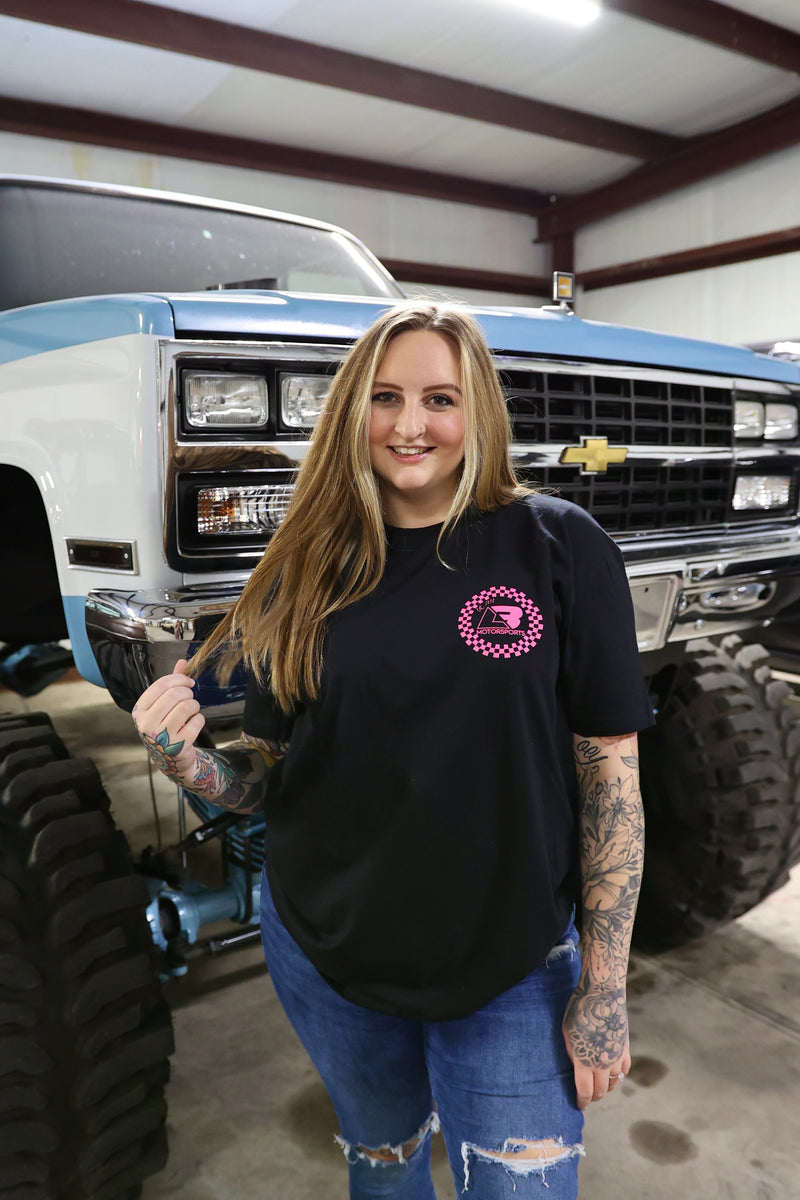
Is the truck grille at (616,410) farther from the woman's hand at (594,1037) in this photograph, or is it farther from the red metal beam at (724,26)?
the red metal beam at (724,26)

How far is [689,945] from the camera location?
3115mm

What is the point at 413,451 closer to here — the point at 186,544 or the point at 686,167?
the point at 186,544

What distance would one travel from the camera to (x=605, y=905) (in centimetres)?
125

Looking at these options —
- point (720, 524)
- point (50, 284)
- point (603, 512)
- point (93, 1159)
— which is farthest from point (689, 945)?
point (50, 284)

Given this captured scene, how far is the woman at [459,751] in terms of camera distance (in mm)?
1209

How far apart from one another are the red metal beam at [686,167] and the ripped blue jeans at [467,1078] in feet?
30.7

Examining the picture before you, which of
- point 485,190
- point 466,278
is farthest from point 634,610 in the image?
point 485,190

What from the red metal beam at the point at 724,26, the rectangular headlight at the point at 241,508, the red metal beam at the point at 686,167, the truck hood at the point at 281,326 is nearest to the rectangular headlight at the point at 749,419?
the truck hood at the point at 281,326

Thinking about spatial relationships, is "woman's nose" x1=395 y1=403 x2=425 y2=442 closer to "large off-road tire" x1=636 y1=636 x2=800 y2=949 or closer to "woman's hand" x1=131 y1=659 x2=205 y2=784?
"woman's hand" x1=131 y1=659 x2=205 y2=784

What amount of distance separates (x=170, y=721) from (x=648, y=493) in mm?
1602

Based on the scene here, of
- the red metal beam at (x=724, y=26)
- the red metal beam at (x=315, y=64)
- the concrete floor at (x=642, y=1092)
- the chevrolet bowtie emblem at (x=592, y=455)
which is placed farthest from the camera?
the red metal beam at (x=724, y=26)

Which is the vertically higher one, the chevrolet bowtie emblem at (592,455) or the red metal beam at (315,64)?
the red metal beam at (315,64)

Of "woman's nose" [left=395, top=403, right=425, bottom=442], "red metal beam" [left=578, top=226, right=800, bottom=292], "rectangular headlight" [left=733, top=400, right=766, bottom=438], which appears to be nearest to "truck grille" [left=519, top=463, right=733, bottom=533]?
"rectangular headlight" [left=733, top=400, right=766, bottom=438]

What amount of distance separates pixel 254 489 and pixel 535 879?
0.92m
